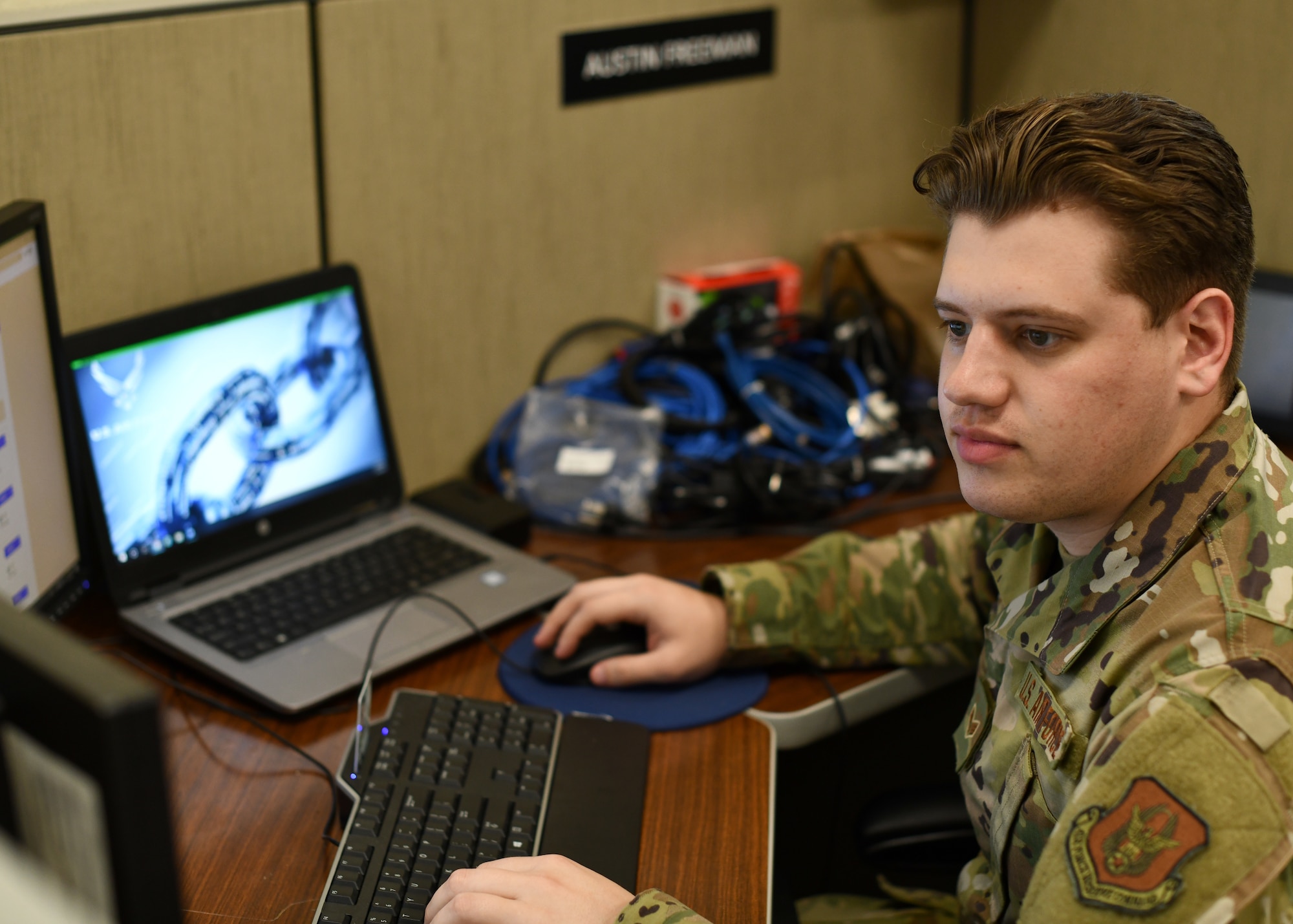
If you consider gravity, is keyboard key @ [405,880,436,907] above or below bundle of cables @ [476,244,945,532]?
below

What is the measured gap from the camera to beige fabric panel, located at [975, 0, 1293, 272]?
1.63 m

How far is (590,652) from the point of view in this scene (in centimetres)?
116

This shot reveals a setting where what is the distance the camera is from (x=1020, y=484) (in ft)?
2.85

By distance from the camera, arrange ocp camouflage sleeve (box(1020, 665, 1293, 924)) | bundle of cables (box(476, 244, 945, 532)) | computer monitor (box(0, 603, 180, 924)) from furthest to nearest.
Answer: bundle of cables (box(476, 244, 945, 532))
ocp camouflage sleeve (box(1020, 665, 1293, 924))
computer monitor (box(0, 603, 180, 924))

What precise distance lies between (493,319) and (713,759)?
0.72 meters

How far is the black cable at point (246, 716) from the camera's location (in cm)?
97

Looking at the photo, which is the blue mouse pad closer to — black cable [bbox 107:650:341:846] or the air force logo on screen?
black cable [bbox 107:650:341:846]

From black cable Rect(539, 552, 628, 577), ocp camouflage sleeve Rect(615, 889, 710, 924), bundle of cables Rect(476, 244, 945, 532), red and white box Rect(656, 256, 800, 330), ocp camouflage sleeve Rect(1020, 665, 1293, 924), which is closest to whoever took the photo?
ocp camouflage sleeve Rect(1020, 665, 1293, 924)

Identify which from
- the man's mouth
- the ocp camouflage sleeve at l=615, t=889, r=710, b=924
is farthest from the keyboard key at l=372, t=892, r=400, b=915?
the man's mouth

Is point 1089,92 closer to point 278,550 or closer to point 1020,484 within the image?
point 1020,484

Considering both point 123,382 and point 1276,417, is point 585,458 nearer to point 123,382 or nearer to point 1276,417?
point 123,382

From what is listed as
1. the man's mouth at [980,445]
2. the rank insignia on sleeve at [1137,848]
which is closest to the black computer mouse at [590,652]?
the man's mouth at [980,445]

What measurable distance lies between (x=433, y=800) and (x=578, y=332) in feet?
2.76

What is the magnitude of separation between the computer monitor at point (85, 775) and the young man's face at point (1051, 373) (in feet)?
1.99
